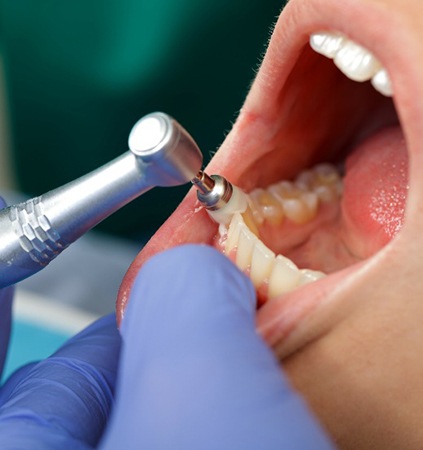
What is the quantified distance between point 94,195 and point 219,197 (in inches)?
5.4

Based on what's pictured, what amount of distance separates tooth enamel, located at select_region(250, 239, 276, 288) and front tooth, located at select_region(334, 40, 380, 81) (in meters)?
0.18

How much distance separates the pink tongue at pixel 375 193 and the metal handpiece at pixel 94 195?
1.08 ft

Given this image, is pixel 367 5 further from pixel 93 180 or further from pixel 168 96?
pixel 168 96

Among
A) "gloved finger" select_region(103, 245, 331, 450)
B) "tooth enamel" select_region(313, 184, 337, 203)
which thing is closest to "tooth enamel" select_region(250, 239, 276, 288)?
"gloved finger" select_region(103, 245, 331, 450)

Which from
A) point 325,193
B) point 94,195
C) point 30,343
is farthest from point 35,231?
point 30,343

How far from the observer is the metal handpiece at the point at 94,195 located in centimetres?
52

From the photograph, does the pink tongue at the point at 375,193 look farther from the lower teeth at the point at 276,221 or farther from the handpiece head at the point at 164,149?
the handpiece head at the point at 164,149

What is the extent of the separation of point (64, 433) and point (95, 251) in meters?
0.80

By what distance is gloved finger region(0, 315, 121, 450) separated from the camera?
2.07 ft

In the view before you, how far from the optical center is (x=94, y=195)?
1.84 feet

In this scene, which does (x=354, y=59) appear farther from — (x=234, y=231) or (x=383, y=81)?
(x=234, y=231)

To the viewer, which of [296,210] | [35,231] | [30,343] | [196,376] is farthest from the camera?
[30,343]

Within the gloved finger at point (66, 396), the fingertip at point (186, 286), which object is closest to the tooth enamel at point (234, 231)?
the fingertip at point (186, 286)

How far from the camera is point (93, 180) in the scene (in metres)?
0.56
